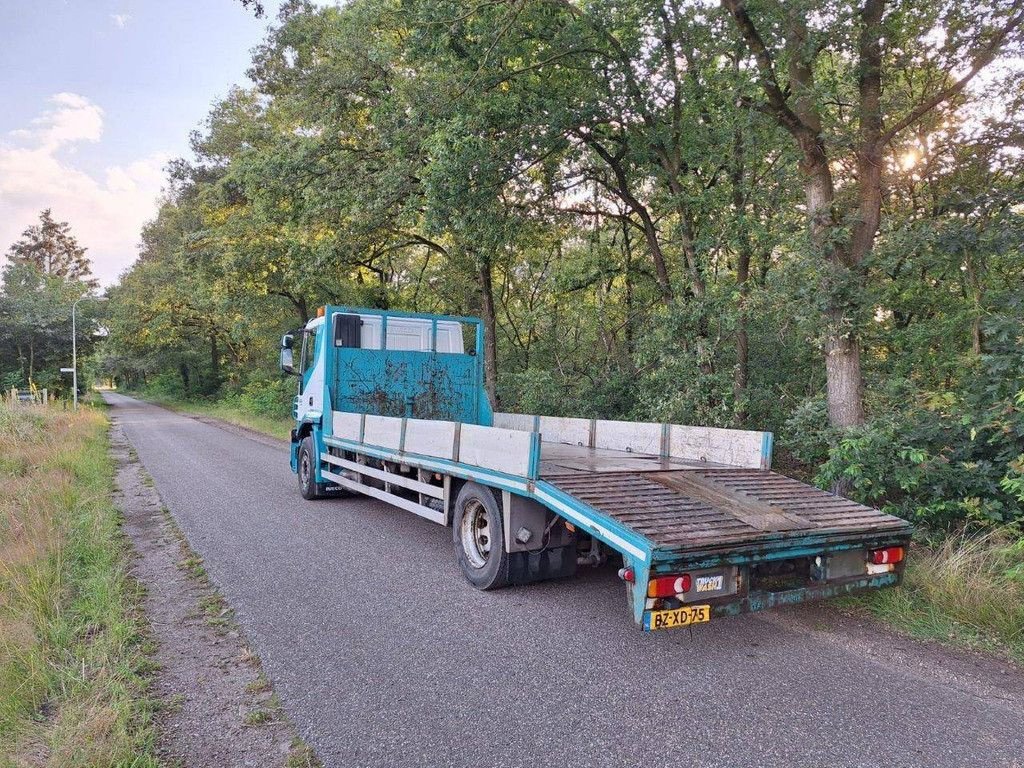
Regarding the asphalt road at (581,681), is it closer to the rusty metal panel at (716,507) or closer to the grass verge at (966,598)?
the grass verge at (966,598)

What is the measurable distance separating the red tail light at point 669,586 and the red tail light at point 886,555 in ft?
5.19

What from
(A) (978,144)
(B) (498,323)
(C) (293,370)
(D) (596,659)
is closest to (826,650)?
(D) (596,659)

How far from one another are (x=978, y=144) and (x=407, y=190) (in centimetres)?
872

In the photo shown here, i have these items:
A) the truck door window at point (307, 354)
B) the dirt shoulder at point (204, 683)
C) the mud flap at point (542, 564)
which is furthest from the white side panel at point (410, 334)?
the mud flap at point (542, 564)

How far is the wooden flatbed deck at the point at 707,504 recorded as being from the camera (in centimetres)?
378

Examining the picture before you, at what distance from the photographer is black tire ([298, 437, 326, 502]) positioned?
894cm

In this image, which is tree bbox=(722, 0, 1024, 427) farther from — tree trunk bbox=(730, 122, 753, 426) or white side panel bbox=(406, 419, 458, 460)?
white side panel bbox=(406, 419, 458, 460)

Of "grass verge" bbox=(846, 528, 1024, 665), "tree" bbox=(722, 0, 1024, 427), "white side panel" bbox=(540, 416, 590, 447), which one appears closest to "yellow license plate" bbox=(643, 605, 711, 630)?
"grass verge" bbox=(846, 528, 1024, 665)

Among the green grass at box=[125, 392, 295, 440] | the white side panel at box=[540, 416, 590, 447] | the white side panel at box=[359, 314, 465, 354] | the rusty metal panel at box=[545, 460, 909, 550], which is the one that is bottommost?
the green grass at box=[125, 392, 295, 440]

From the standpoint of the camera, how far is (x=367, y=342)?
881 centimetres

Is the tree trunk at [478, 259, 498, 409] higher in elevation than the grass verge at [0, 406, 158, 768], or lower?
higher

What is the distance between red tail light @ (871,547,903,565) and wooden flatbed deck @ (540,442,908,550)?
0.15m

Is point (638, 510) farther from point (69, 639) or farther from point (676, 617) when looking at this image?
point (69, 639)

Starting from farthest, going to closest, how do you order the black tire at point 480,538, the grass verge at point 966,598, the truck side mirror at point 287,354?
1. the truck side mirror at point 287,354
2. the black tire at point 480,538
3. the grass verge at point 966,598
